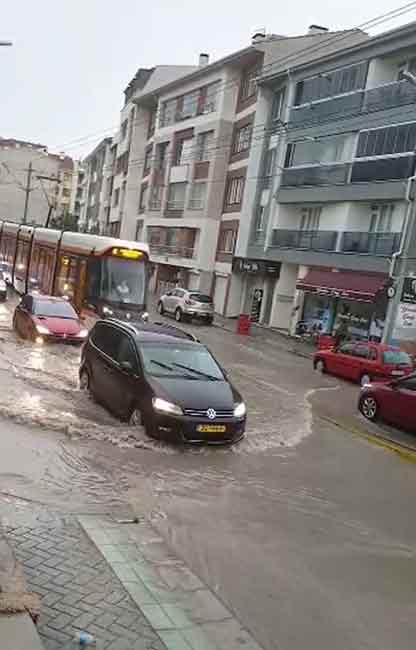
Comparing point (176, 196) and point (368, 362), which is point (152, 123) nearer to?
point (176, 196)

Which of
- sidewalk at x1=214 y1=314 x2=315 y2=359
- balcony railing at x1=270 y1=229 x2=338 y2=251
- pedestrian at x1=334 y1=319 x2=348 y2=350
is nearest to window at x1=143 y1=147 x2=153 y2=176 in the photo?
sidewalk at x1=214 y1=314 x2=315 y2=359

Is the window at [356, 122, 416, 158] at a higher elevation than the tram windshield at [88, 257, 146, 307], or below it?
higher

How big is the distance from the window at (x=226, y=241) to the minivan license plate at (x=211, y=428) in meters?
31.1

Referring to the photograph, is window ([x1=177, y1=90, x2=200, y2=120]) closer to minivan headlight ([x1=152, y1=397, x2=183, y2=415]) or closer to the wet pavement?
the wet pavement

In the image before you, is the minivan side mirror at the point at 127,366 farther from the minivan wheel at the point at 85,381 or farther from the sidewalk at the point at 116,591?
the sidewalk at the point at 116,591

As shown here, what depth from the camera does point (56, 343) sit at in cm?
1784

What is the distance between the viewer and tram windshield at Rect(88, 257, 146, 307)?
19.9 m

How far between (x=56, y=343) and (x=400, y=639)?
14065mm

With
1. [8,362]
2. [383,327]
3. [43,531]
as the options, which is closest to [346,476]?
[43,531]

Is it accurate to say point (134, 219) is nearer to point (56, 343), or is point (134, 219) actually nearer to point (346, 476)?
point (56, 343)

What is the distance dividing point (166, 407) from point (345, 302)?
70.6 ft

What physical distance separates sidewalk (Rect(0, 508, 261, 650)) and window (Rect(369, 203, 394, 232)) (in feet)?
76.7

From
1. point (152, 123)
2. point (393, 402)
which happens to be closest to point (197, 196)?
point (152, 123)

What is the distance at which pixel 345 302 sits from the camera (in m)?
30.0
